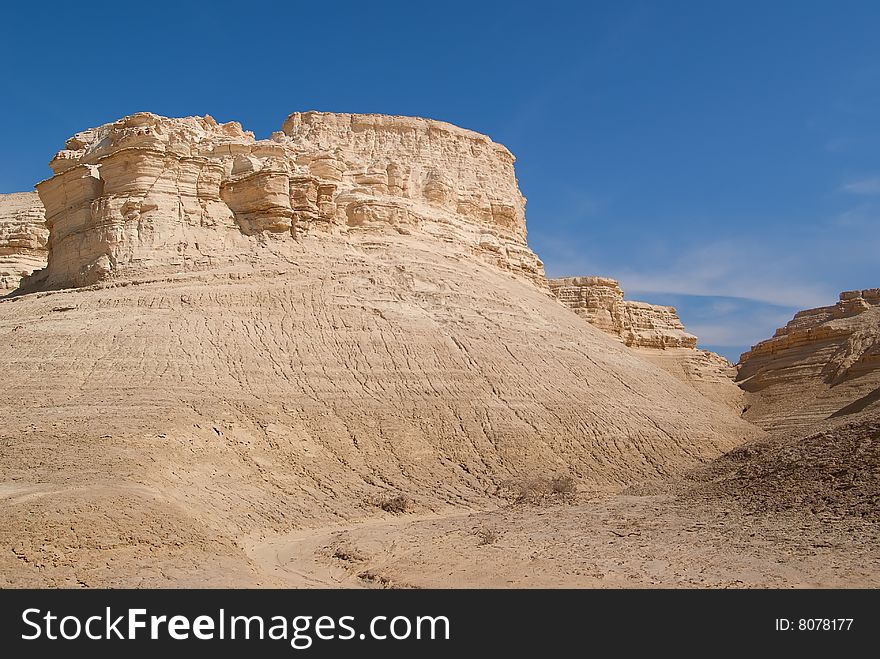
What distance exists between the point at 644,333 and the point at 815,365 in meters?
11.2

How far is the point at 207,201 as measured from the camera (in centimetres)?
2988

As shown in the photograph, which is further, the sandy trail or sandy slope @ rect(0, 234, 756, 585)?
sandy slope @ rect(0, 234, 756, 585)

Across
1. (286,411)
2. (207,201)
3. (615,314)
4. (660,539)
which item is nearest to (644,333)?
(615,314)

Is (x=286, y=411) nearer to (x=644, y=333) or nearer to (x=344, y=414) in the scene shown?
(x=344, y=414)

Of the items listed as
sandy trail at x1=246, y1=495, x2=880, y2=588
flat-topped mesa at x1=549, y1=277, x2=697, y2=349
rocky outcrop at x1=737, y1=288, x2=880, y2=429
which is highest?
flat-topped mesa at x1=549, y1=277, x2=697, y2=349

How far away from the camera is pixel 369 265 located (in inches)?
1198

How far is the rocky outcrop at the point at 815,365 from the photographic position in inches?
1624

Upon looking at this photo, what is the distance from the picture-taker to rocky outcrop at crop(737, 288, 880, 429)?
41250 millimetres

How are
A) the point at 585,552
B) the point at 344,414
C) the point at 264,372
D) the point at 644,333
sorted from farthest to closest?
1. the point at 644,333
2. the point at 264,372
3. the point at 344,414
4. the point at 585,552

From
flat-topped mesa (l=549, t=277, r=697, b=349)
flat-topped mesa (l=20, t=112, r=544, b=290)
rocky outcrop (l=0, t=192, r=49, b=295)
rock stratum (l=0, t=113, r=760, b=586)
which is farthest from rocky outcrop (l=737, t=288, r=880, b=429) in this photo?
rocky outcrop (l=0, t=192, r=49, b=295)

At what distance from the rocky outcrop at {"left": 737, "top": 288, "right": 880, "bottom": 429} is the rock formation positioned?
2091mm

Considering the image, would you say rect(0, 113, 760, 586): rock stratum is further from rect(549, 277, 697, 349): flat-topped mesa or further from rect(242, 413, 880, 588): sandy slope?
rect(549, 277, 697, 349): flat-topped mesa

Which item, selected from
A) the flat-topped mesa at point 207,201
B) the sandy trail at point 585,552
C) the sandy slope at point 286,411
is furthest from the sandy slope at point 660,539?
the flat-topped mesa at point 207,201

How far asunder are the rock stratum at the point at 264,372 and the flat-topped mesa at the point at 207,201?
103mm
